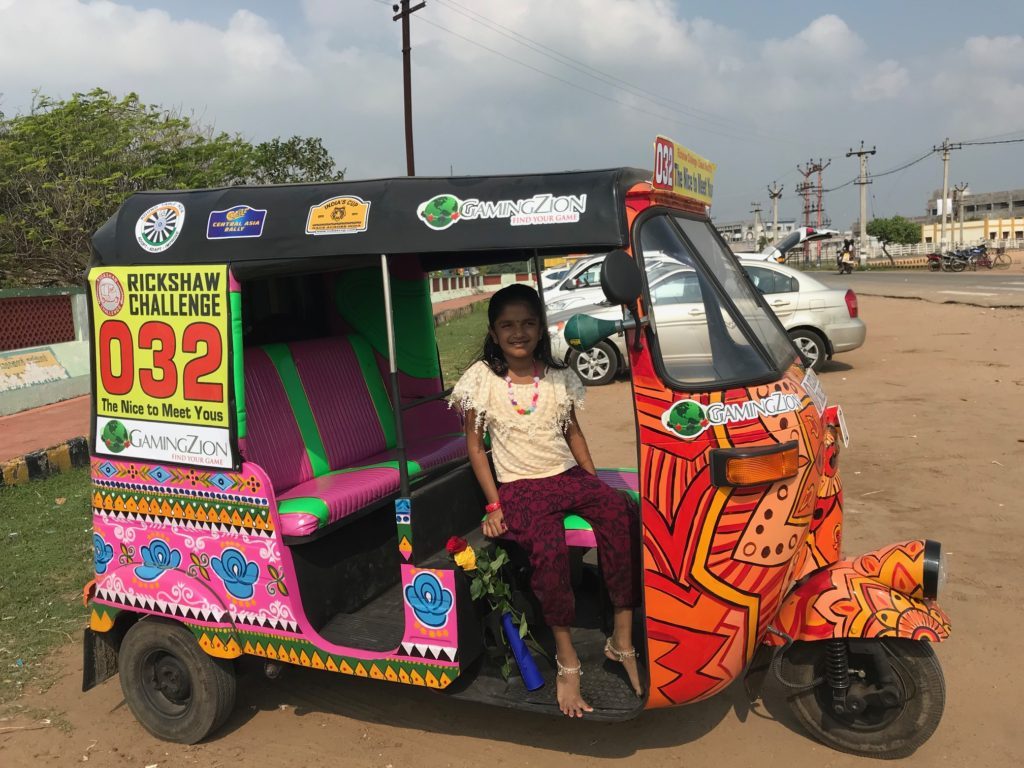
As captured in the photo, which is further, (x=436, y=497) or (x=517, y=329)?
(x=436, y=497)

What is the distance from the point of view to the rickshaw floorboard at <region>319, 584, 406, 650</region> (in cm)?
339

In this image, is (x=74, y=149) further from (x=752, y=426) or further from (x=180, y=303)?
(x=752, y=426)

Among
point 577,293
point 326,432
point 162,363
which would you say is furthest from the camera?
point 577,293

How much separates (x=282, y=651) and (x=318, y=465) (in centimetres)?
91

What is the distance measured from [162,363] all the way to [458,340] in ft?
47.6

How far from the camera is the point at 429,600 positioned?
10.4ft

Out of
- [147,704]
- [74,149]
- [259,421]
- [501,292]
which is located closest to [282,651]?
[147,704]

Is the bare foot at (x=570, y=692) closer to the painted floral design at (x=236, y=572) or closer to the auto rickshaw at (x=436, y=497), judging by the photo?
the auto rickshaw at (x=436, y=497)

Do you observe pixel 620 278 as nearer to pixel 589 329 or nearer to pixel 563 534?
pixel 589 329

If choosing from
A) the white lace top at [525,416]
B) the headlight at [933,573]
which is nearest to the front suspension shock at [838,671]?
the headlight at [933,573]

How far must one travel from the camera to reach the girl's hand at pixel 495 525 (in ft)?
10.5

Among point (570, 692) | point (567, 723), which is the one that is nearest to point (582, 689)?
point (570, 692)

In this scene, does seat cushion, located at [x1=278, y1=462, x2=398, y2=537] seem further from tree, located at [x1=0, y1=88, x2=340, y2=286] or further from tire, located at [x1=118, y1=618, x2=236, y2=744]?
tree, located at [x1=0, y1=88, x2=340, y2=286]

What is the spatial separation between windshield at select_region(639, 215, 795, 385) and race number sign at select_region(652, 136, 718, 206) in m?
0.12
